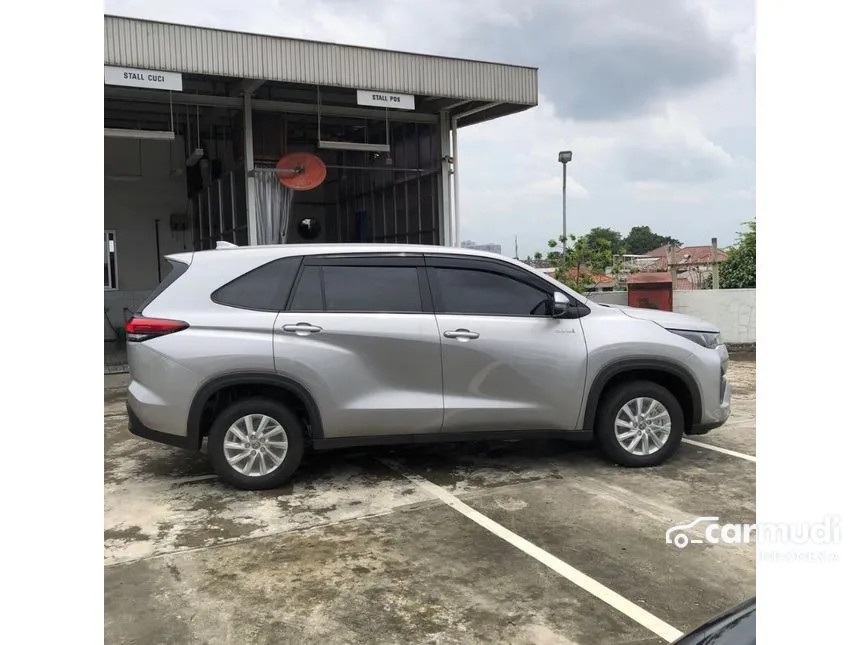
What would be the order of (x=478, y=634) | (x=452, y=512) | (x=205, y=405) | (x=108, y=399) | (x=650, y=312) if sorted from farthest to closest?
(x=108, y=399), (x=650, y=312), (x=205, y=405), (x=452, y=512), (x=478, y=634)

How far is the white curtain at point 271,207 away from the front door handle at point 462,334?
810 centimetres

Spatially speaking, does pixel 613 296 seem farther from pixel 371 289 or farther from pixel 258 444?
pixel 258 444

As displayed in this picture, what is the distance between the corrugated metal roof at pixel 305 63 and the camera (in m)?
10.1

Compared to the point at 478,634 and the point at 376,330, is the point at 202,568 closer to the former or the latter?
the point at 478,634

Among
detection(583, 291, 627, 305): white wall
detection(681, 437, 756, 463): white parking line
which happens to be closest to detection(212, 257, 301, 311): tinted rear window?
detection(681, 437, 756, 463): white parking line

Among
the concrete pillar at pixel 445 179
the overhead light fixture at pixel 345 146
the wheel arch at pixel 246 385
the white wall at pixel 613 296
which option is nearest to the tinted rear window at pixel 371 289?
the wheel arch at pixel 246 385

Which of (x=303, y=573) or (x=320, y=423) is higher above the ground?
(x=320, y=423)

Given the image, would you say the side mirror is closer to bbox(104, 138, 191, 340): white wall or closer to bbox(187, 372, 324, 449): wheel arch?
bbox(187, 372, 324, 449): wheel arch

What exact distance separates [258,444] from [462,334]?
168cm

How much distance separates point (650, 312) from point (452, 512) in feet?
8.06

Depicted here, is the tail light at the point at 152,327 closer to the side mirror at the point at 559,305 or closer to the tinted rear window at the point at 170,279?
the tinted rear window at the point at 170,279

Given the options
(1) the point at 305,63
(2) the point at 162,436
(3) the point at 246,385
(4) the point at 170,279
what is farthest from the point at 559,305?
(1) the point at 305,63
